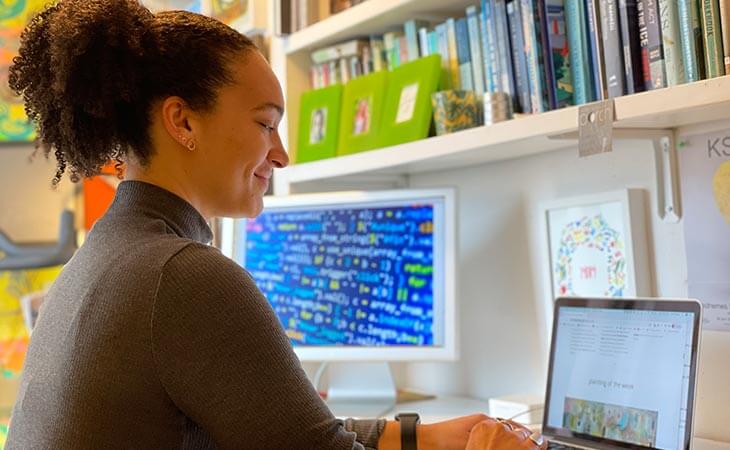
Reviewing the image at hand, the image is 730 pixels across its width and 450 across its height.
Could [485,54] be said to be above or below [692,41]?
above

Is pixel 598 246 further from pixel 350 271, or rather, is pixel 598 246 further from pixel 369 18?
pixel 369 18

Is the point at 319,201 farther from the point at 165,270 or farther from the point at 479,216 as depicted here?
the point at 165,270

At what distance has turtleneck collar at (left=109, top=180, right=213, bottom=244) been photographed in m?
1.07

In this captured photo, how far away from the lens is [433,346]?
1.84 metres

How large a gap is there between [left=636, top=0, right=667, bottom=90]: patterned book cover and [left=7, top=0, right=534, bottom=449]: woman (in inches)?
22.2

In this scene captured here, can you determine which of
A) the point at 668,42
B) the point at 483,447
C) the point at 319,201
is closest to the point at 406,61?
the point at 319,201

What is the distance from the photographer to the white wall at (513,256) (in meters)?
1.61

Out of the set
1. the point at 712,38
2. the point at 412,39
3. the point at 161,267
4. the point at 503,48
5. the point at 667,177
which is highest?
the point at 412,39

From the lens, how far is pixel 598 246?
167 centimetres

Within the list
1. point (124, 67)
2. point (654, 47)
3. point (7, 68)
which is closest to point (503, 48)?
point (654, 47)

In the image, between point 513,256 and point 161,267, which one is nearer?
point 161,267

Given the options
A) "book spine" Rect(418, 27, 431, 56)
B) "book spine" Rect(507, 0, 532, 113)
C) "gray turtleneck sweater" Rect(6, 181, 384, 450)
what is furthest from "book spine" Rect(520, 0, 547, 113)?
"gray turtleneck sweater" Rect(6, 181, 384, 450)

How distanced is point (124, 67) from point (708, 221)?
3.12 feet

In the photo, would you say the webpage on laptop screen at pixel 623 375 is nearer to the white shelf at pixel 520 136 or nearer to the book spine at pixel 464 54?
the white shelf at pixel 520 136
